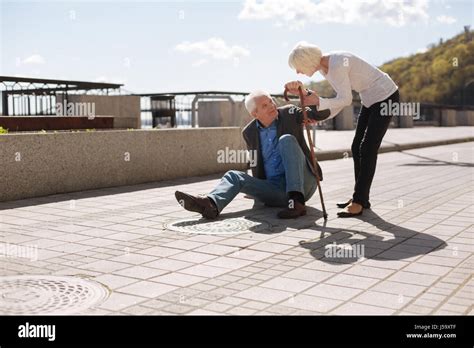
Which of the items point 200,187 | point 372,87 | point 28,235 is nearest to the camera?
point 28,235

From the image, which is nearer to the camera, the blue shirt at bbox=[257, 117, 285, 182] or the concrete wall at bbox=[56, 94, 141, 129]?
the blue shirt at bbox=[257, 117, 285, 182]

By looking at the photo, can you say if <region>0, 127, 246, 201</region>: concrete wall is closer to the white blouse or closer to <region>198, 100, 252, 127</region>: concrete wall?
the white blouse

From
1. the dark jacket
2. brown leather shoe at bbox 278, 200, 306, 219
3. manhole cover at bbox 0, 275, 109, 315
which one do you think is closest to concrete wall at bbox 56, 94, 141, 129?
the dark jacket

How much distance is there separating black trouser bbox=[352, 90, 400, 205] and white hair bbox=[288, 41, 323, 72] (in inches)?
36.5

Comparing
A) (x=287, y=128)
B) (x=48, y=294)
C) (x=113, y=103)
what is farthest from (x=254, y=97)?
(x=113, y=103)

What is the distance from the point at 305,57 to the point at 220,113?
1206cm

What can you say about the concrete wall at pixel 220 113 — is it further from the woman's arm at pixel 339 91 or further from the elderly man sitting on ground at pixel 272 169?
the woman's arm at pixel 339 91

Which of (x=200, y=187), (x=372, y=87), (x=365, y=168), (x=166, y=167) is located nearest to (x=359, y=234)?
(x=365, y=168)

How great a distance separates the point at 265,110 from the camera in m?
6.89

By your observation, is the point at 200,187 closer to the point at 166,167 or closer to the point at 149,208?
the point at 166,167

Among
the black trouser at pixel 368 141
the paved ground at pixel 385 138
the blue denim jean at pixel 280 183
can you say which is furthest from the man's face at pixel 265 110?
the paved ground at pixel 385 138

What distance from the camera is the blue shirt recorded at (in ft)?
23.0
